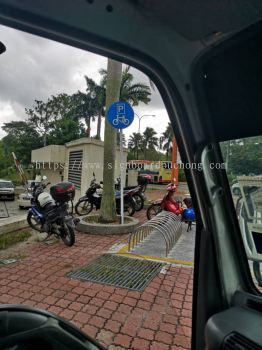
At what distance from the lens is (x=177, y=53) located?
1.36 metres

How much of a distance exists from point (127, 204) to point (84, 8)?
26.1ft

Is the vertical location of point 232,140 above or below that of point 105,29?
below

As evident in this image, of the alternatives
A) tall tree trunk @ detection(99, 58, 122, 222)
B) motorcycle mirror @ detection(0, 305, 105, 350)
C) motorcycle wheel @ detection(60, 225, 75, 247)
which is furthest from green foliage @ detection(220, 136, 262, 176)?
tall tree trunk @ detection(99, 58, 122, 222)

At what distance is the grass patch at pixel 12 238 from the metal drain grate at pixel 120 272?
1979mm

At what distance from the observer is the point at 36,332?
1.19 metres

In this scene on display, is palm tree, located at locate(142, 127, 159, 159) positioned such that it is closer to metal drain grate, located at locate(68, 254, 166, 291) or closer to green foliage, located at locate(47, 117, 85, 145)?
green foliage, located at locate(47, 117, 85, 145)

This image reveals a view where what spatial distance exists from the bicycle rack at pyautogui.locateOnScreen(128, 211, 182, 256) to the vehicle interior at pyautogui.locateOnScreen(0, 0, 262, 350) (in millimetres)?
3560

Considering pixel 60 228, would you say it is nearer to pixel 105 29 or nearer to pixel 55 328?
pixel 55 328

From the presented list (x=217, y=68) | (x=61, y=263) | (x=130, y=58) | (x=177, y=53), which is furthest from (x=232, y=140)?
(x=61, y=263)

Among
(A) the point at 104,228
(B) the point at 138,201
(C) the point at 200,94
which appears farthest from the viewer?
(B) the point at 138,201

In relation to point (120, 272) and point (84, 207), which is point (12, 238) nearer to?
point (120, 272)

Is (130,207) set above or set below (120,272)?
above

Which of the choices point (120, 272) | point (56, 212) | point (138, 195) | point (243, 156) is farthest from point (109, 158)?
point (243, 156)

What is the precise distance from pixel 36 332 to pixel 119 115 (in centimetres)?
566
